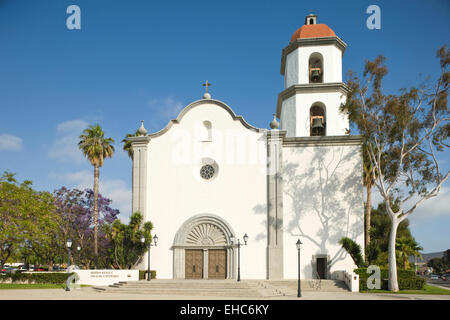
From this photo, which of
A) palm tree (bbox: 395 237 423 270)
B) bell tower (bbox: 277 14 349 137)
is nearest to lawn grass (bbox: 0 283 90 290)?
bell tower (bbox: 277 14 349 137)

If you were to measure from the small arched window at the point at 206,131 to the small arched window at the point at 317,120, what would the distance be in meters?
7.54

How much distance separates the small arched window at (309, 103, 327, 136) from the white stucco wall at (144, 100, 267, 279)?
388cm

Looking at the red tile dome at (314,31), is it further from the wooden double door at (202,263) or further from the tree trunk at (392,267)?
the wooden double door at (202,263)

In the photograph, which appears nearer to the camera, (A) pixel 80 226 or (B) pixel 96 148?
(B) pixel 96 148

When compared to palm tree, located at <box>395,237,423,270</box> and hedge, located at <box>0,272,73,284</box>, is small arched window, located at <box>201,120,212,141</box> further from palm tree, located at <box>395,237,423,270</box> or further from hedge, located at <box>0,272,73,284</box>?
palm tree, located at <box>395,237,423,270</box>

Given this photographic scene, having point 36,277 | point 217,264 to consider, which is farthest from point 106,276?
point 217,264

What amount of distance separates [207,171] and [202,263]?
21.8 feet

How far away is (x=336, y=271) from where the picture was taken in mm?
29250

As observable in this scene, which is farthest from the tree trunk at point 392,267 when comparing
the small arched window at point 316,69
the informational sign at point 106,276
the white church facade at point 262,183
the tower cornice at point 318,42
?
the informational sign at point 106,276

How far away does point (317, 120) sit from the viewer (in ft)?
104

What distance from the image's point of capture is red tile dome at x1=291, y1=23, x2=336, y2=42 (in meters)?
32.4

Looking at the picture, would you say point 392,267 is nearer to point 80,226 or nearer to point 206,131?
point 206,131
